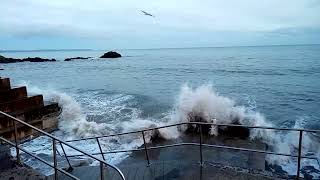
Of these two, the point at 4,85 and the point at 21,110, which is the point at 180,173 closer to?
the point at 21,110

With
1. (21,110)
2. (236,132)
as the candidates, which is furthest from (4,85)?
(236,132)

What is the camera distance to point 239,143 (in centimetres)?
1370

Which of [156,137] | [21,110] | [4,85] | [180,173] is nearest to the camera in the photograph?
[180,173]

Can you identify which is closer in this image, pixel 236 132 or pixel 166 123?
pixel 236 132

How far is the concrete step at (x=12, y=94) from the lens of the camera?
12133mm

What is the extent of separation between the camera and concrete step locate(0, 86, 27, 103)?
39.8ft

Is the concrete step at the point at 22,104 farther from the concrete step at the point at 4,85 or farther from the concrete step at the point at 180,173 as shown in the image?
the concrete step at the point at 180,173

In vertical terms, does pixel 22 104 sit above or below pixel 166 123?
above

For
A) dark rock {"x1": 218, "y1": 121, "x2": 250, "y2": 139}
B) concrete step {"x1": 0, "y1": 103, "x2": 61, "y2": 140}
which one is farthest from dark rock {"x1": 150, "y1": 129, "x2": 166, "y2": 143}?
concrete step {"x1": 0, "y1": 103, "x2": 61, "y2": 140}

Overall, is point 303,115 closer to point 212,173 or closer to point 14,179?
point 212,173

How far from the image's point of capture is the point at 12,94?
12.5 metres

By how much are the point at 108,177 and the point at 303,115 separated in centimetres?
1677

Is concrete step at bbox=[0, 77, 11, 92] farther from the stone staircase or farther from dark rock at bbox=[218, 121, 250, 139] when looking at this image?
dark rock at bbox=[218, 121, 250, 139]

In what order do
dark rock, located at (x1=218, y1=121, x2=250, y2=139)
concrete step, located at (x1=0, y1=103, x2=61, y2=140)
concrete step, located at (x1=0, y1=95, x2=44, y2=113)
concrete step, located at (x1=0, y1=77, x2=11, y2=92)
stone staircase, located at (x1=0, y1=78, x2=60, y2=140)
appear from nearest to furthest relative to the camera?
concrete step, located at (x1=0, y1=103, x2=61, y2=140) → stone staircase, located at (x1=0, y1=78, x2=60, y2=140) → concrete step, located at (x1=0, y1=95, x2=44, y2=113) → concrete step, located at (x1=0, y1=77, x2=11, y2=92) → dark rock, located at (x1=218, y1=121, x2=250, y2=139)
